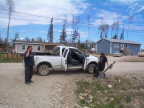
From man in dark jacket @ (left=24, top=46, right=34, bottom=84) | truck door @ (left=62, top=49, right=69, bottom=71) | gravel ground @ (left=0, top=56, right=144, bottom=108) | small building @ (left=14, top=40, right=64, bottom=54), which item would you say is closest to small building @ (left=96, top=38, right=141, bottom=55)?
small building @ (left=14, top=40, right=64, bottom=54)

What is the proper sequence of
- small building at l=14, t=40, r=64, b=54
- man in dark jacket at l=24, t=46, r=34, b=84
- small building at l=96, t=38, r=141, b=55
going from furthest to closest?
small building at l=96, t=38, r=141, b=55
small building at l=14, t=40, r=64, b=54
man in dark jacket at l=24, t=46, r=34, b=84

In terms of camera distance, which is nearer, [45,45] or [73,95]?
[73,95]

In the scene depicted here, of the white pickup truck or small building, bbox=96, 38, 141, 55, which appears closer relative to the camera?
the white pickup truck

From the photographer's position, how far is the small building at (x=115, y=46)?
36.1 m

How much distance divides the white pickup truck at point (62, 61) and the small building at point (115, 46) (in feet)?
94.0

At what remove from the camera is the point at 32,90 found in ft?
18.4

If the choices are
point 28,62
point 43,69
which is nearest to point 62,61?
point 43,69

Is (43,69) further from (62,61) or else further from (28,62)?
(28,62)

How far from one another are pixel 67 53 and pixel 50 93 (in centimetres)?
313

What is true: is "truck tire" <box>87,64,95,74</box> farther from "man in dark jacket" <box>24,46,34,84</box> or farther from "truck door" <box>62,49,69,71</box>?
"man in dark jacket" <box>24,46,34,84</box>

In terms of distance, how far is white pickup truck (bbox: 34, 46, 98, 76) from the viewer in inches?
314

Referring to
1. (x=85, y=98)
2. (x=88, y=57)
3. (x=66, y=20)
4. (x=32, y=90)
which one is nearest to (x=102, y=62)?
(x=88, y=57)

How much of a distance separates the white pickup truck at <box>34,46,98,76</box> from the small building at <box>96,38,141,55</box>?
28647 millimetres

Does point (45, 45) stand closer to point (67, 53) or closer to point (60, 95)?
point (67, 53)
